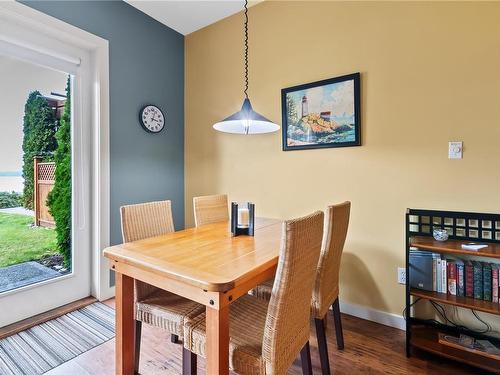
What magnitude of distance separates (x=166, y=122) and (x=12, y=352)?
7.39ft

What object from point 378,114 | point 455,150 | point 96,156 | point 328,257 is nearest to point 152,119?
point 96,156

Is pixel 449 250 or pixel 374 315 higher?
pixel 449 250

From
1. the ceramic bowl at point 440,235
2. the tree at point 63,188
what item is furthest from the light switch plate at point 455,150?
the tree at point 63,188

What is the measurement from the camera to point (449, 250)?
5.14 ft

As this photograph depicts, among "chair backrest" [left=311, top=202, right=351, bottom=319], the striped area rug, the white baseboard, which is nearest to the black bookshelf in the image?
the white baseboard

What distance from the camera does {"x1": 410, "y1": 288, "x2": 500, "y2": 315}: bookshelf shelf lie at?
1479 mm

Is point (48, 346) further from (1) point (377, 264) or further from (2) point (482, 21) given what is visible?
(2) point (482, 21)

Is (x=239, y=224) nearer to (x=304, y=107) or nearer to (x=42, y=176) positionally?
(x=304, y=107)

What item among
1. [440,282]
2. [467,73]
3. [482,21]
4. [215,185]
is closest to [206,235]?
[215,185]

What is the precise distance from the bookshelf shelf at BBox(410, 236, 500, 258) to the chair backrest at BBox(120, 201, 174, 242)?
1.65 metres

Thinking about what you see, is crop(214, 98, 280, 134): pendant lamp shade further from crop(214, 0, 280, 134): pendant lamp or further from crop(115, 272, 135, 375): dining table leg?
crop(115, 272, 135, 375): dining table leg

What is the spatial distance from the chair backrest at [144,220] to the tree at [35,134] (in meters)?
1.08

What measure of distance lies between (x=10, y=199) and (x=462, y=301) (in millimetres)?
3111

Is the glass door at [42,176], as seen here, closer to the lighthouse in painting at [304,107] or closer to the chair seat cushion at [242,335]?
the chair seat cushion at [242,335]
